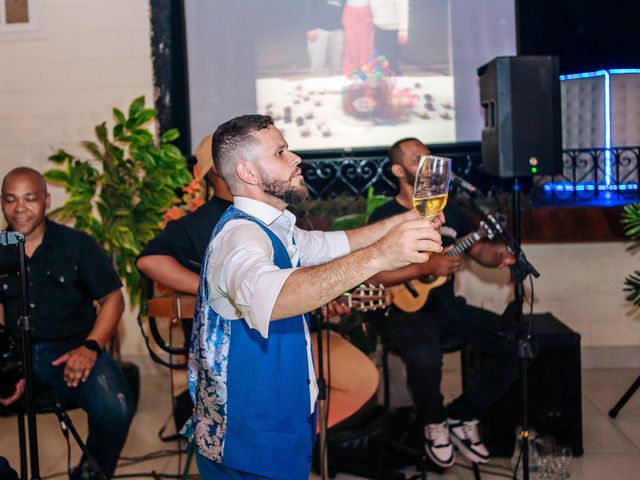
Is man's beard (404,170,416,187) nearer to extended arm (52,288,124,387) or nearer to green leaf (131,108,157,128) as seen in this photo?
extended arm (52,288,124,387)

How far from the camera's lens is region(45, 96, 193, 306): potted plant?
4977 mm

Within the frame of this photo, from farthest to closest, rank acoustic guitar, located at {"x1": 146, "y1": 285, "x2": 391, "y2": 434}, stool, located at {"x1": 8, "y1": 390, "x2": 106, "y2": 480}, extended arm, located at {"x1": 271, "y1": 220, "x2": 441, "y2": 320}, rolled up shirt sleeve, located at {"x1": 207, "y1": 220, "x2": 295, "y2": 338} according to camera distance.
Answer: acoustic guitar, located at {"x1": 146, "y1": 285, "x2": 391, "y2": 434}, stool, located at {"x1": 8, "y1": 390, "x2": 106, "y2": 480}, rolled up shirt sleeve, located at {"x1": 207, "y1": 220, "x2": 295, "y2": 338}, extended arm, located at {"x1": 271, "y1": 220, "x2": 441, "y2": 320}

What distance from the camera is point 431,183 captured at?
1792 millimetres

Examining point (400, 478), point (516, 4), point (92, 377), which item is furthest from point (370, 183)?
point (92, 377)

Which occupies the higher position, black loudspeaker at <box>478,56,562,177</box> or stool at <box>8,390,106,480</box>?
black loudspeaker at <box>478,56,562,177</box>

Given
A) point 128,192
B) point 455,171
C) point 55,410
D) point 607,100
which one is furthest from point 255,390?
point 607,100

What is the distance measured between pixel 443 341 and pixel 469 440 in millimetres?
462

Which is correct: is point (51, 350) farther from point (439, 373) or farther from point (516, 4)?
point (516, 4)

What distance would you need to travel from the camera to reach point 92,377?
3469mm

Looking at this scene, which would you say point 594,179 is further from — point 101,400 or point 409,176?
point 101,400

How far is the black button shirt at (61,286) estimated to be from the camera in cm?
359

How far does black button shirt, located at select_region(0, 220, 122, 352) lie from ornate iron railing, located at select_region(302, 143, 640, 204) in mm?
2416

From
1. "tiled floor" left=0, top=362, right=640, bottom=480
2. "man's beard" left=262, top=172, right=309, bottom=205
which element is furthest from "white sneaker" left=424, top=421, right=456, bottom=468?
"man's beard" left=262, top=172, right=309, bottom=205

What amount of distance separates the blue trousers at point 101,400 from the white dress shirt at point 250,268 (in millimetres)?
1219
